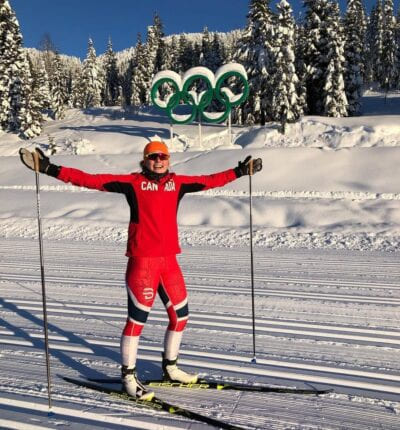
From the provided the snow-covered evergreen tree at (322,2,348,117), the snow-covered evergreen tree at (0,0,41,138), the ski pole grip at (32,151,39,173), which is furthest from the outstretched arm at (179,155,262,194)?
the snow-covered evergreen tree at (0,0,41,138)

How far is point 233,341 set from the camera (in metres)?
5.12

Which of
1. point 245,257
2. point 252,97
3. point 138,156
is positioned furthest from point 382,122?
point 245,257

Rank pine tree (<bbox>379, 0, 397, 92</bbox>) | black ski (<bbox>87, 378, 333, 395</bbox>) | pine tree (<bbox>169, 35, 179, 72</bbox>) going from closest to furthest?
black ski (<bbox>87, 378, 333, 395</bbox>) < pine tree (<bbox>379, 0, 397, 92</bbox>) < pine tree (<bbox>169, 35, 179, 72</bbox>)

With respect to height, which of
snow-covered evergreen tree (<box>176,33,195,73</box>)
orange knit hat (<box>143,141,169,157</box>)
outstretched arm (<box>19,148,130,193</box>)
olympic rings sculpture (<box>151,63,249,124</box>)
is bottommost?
outstretched arm (<box>19,148,130,193</box>)

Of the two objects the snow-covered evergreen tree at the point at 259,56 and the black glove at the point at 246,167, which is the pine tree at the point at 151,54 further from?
the black glove at the point at 246,167

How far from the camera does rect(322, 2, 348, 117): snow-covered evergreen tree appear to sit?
3528 centimetres

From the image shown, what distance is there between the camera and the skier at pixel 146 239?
3.53m

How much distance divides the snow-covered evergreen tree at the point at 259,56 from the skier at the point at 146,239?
33921 millimetres

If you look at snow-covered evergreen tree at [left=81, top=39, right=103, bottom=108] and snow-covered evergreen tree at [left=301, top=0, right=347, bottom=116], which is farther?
snow-covered evergreen tree at [left=81, top=39, right=103, bottom=108]

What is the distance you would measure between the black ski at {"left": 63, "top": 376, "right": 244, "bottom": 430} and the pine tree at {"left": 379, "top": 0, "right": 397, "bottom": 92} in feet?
217

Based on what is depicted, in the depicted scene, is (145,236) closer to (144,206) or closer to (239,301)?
(144,206)

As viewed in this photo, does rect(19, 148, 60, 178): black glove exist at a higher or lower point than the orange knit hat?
lower

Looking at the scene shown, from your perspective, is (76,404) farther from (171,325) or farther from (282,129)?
(282,129)

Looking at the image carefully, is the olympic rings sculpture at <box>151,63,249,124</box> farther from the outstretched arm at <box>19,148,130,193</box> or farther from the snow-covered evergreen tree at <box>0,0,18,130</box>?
the outstretched arm at <box>19,148,130,193</box>
